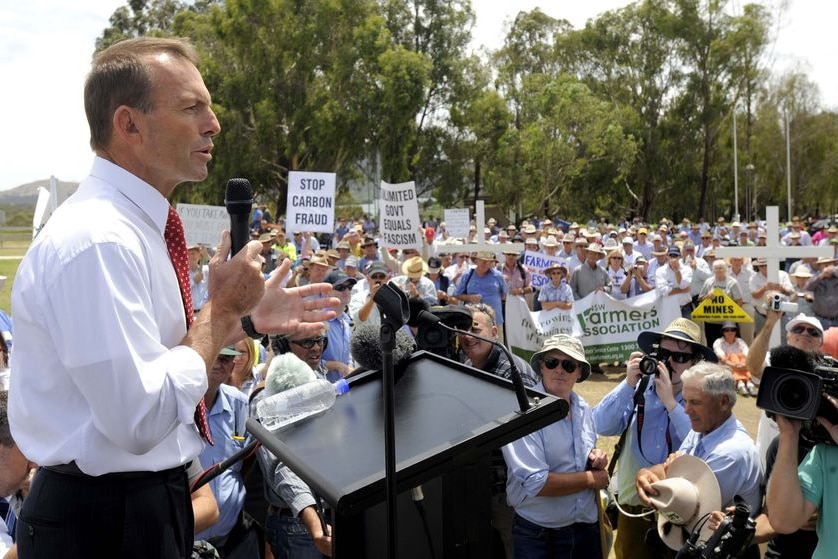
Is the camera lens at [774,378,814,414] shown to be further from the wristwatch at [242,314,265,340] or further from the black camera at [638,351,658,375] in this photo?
the wristwatch at [242,314,265,340]

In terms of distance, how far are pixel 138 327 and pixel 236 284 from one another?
28 centimetres

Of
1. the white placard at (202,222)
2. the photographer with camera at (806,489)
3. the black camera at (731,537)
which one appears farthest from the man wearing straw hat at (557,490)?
the white placard at (202,222)

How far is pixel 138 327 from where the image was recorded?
1.43 m

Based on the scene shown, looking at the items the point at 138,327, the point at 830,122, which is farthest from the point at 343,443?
the point at 830,122

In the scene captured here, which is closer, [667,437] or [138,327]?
[138,327]

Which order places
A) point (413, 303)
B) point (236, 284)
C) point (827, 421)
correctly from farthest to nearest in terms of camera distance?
point (827, 421) → point (413, 303) → point (236, 284)

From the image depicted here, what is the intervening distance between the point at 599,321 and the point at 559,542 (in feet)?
25.9

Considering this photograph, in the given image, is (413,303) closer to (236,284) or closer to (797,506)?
(236,284)

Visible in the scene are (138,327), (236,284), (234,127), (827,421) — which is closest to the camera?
(138,327)

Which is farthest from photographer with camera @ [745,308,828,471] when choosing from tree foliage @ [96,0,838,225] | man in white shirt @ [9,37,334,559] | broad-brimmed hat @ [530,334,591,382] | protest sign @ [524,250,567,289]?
tree foliage @ [96,0,838,225]

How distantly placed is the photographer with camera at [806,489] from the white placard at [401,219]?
8799mm

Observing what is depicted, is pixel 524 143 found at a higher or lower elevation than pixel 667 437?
higher

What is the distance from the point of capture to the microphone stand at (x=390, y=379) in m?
1.68

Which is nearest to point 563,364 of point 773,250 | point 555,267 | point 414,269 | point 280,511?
point 280,511
